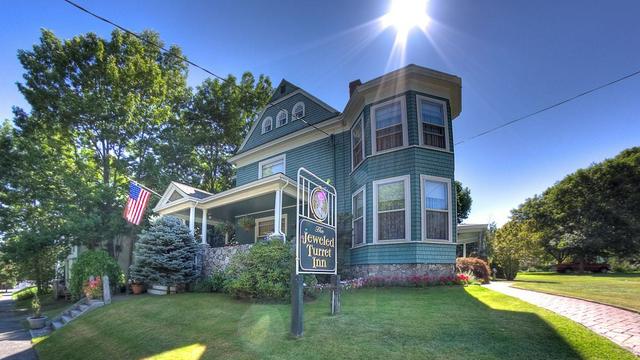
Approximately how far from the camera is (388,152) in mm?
11867

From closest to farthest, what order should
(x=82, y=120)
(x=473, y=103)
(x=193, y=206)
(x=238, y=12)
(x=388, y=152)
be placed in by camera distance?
(x=238, y=12), (x=388, y=152), (x=473, y=103), (x=193, y=206), (x=82, y=120)

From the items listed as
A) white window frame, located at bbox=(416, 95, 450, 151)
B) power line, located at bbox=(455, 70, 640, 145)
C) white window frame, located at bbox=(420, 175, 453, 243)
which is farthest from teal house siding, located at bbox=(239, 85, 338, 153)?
power line, located at bbox=(455, 70, 640, 145)

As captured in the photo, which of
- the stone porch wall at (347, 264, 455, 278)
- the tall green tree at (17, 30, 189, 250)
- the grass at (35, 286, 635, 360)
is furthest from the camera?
the tall green tree at (17, 30, 189, 250)

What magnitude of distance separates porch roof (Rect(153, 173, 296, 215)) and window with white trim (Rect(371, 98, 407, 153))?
339 centimetres

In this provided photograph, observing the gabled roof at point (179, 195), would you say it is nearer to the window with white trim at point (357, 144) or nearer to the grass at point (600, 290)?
the window with white trim at point (357, 144)

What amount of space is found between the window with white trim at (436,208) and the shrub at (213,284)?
22.9 feet

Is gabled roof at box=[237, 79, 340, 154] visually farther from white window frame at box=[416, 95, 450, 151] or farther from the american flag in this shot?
the american flag

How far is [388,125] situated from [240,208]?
7.75 meters

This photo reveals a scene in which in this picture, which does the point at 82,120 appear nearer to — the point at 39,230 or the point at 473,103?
the point at 39,230

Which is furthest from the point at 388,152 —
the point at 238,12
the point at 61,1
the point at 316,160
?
the point at 61,1

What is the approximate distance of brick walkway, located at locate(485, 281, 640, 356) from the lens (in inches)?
186

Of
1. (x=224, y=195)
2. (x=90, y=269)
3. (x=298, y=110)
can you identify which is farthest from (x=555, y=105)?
(x=90, y=269)

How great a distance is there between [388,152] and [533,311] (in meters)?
6.64

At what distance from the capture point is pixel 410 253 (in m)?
10.8
